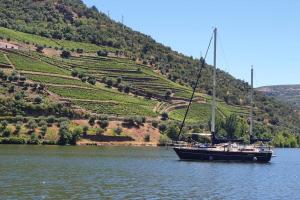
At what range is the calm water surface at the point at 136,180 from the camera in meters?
57.1

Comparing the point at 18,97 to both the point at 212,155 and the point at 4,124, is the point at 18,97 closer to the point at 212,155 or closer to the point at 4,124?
the point at 4,124

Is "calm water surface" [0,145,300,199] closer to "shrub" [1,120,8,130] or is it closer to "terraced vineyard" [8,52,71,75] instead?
"shrub" [1,120,8,130]

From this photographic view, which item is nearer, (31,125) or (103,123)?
(31,125)

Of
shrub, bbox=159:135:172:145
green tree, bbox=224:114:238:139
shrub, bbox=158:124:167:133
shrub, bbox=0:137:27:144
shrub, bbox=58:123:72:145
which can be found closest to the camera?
shrub, bbox=0:137:27:144

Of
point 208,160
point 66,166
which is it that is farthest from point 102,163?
point 208,160

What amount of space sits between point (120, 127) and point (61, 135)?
A: 812 inches

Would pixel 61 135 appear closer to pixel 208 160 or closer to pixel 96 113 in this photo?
pixel 96 113

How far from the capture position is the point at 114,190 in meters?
59.2

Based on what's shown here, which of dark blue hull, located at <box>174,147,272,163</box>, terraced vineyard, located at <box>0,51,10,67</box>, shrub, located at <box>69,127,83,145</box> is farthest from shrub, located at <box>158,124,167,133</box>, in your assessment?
dark blue hull, located at <box>174,147,272,163</box>

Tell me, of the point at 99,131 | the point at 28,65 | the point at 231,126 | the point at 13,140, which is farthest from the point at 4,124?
the point at 231,126

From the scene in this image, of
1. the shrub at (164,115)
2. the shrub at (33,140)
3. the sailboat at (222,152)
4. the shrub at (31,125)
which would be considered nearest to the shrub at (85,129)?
the shrub at (31,125)

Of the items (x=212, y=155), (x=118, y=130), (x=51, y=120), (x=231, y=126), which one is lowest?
(x=212, y=155)

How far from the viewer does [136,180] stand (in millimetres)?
69750

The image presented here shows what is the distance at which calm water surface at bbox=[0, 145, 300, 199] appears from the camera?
57094mm
